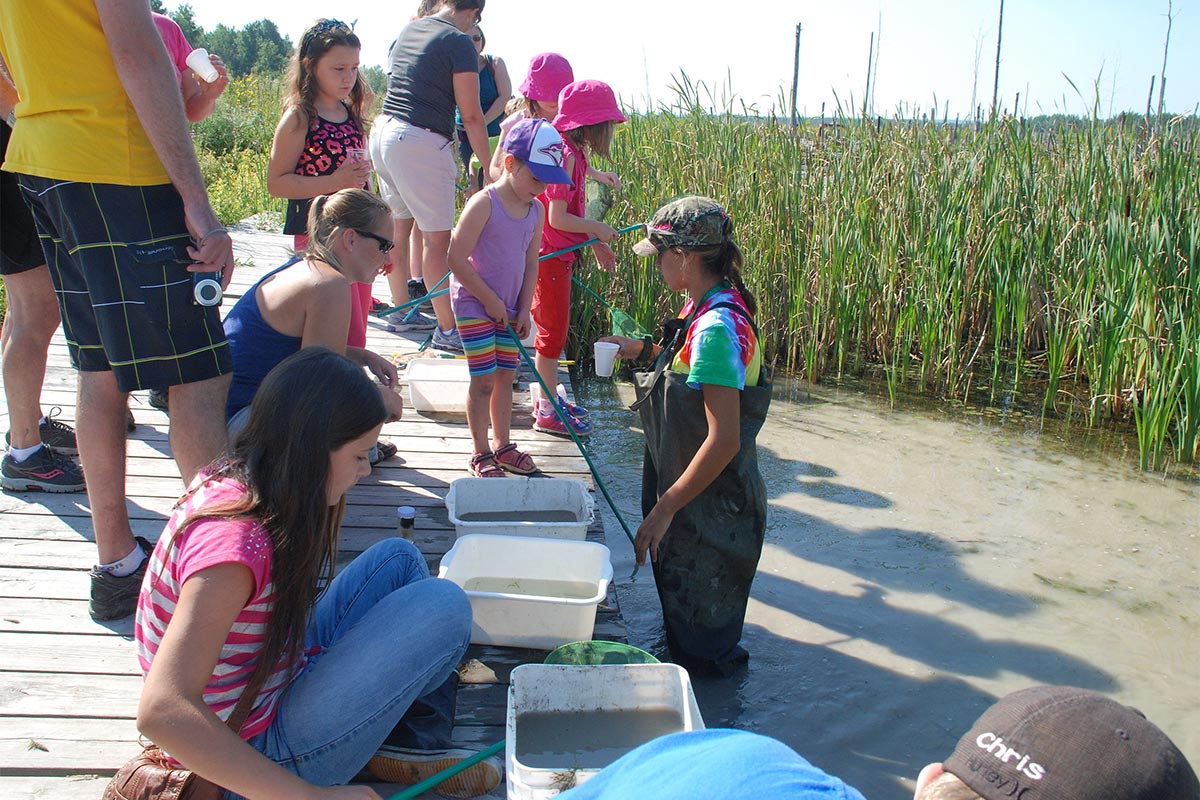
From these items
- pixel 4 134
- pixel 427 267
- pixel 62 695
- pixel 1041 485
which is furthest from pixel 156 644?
pixel 1041 485

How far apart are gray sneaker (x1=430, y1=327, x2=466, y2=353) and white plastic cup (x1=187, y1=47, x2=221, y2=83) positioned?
2.14 metres

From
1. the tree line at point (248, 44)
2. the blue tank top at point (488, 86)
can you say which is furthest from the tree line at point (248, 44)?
the blue tank top at point (488, 86)

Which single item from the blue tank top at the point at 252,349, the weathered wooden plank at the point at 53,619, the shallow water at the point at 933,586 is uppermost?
the blue tank top at the point at 252,349

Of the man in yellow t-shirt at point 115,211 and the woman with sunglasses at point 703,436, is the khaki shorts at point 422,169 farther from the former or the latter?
the man in yellow t-shirt at point 115,211

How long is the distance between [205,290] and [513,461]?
4.95 ft

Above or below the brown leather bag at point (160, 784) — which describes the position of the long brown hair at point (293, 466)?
above

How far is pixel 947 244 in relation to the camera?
5.33 metres

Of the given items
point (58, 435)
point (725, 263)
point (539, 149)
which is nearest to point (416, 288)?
point (539, 149)

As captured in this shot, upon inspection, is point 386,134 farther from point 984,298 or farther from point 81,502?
point 984,298

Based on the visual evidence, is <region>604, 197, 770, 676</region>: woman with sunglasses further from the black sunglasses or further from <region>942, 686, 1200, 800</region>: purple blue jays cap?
<region>942, 686, 1200, 800</region>: purple blue jays cap

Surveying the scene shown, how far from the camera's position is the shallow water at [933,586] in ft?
9.00

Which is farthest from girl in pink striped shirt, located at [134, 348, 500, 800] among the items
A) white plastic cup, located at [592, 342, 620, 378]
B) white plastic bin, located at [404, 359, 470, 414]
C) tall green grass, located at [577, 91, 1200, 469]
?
tall green grass, located at [577, 91, 1200, 469]

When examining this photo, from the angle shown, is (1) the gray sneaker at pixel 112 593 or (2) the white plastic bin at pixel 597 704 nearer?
(2) the white plastic bin at pixel 597 704

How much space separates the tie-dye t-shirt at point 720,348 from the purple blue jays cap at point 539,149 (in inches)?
41.0
